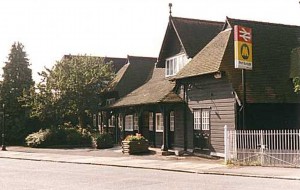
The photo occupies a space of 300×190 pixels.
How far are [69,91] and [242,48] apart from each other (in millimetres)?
20129

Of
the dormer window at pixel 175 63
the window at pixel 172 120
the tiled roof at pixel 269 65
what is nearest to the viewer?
the tiled roof at pixel 269 65

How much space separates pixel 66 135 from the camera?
3694 cm

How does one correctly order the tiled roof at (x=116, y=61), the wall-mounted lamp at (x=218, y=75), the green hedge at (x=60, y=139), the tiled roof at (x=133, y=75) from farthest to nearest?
the tiled roof at (x=116, y=61), the tiled roof at (x=133, y=75), the green hedge at (x=60, y=139), the wall-mounted lamp at (x=218, y=75)

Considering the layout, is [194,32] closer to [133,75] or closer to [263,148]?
[133,75]

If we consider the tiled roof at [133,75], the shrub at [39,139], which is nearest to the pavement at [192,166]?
the shrub at [39,139]

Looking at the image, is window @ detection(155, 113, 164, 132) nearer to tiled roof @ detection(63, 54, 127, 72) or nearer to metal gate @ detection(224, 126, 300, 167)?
metal gate @ detection(224, 126, 300, 167)

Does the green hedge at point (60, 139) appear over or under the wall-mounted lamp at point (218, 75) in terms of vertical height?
under

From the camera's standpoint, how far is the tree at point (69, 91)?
37.3 metres

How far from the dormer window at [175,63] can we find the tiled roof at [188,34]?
0.55m

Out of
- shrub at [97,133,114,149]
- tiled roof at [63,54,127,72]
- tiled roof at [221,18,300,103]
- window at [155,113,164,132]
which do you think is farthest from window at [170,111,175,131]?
tiled roof at [63,54,127,72]

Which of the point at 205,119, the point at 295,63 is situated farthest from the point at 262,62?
the point at 205,119

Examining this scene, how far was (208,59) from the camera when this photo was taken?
80.1ft

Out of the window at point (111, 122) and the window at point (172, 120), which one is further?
the window at point (111, 122)

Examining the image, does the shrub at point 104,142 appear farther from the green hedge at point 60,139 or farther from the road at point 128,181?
the road at point 128,181
